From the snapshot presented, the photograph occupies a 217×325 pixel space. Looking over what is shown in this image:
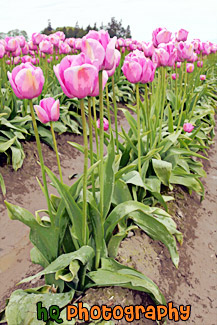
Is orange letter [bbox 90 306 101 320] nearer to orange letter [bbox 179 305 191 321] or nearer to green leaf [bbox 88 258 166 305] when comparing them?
Result: green leaf [bbox 88 258 166 305]

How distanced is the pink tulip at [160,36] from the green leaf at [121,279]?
2.03m

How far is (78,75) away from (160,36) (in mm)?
1927

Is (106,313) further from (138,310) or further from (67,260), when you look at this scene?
(67,260)

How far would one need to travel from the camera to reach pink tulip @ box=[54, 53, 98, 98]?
129cm

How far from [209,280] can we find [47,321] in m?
1.38

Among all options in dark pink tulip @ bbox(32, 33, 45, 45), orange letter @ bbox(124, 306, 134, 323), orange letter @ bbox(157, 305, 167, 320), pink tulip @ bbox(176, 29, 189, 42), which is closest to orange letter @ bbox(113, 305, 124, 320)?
orange letter @ bbox(124, 306, 134, 323)

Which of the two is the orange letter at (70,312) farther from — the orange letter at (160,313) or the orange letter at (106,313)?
the orange letter at (160,313)

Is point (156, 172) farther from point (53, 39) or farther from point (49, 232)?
point (53, 39)

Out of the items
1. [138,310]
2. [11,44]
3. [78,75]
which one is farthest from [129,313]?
[11,44]

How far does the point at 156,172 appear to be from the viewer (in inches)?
117

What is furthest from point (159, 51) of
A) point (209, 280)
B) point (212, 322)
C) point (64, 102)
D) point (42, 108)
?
point (64, 102)

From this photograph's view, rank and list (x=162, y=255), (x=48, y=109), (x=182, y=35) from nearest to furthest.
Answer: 1. (x=48, y=109)
2. (x=162, y=255)
3. (x=182, y=35)

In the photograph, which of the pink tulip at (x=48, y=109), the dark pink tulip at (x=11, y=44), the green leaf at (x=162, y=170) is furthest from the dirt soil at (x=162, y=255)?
the dark pink tulip at (x=11, y=44)

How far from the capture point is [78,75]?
1.29 meters
